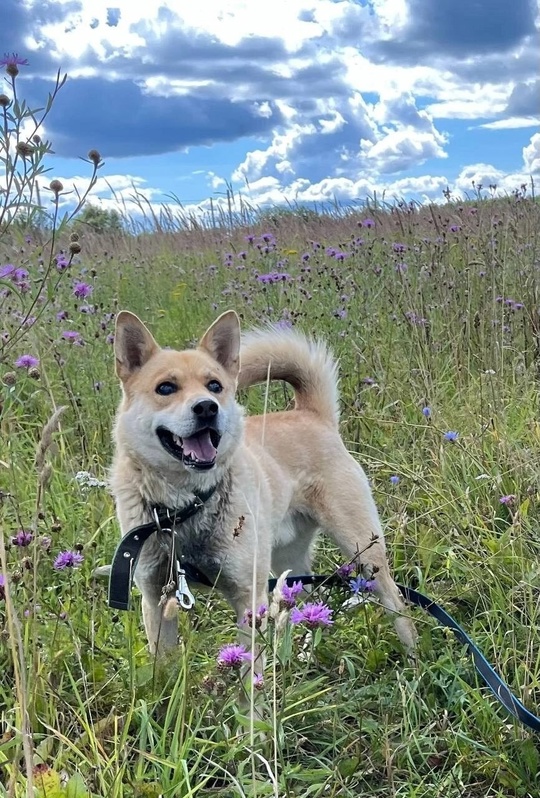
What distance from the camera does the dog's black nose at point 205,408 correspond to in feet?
7.58

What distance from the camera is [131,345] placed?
2605 millimetres

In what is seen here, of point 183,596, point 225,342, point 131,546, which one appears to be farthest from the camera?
point 225,342

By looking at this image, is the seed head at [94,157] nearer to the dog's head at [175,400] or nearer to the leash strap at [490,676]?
the dog's head at [175,400]

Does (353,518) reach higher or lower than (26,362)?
lower

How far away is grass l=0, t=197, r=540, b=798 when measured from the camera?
1.71 metres

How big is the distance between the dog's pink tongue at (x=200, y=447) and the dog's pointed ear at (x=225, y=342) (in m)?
0.44

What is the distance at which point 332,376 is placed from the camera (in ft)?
10.5

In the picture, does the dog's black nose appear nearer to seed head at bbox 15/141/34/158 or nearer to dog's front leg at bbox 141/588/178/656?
dog's front leg at bbox 141/588/178/656

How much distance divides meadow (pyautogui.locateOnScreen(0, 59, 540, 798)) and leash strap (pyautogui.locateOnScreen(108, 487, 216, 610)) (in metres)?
0.07

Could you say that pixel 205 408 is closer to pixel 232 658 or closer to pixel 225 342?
pixel 225 342

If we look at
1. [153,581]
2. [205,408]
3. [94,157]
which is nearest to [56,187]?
[94,157]

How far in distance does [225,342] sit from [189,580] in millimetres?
913

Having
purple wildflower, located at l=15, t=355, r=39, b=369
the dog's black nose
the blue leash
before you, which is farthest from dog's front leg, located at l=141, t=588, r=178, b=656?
purple wildflower, located at l=15, t=355, r=39, b=369

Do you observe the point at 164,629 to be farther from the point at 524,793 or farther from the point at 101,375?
the point at 101,375
